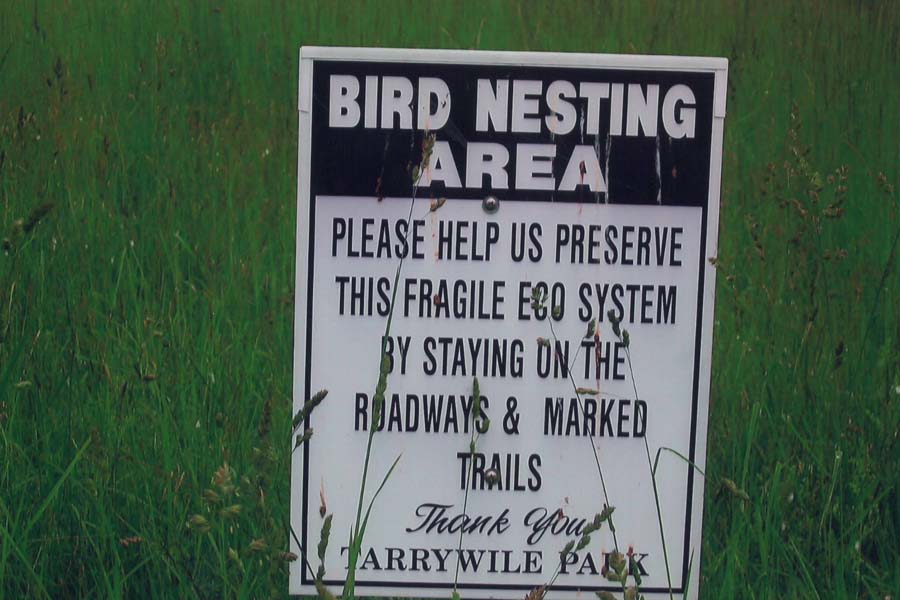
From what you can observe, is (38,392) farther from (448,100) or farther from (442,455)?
(448,100)

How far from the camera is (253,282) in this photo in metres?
2.91

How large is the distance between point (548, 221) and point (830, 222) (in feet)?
6.36

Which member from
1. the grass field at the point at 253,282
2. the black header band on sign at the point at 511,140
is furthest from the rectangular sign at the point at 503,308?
the grass field at the point at 253,282

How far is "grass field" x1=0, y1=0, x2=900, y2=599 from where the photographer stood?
2062 millimetres

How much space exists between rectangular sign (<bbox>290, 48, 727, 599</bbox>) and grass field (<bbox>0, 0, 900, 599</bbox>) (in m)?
0.15

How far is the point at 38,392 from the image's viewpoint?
92.4 inches

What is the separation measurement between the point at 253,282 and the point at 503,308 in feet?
4.29

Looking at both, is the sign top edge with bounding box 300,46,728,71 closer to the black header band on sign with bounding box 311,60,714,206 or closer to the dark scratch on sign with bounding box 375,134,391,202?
the black header band on sign with bounding box 311,60,714,206

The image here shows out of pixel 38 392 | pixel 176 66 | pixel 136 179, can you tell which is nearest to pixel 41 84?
pixel 176 66

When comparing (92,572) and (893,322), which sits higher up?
(893,322)

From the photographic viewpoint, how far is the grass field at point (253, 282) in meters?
2.06

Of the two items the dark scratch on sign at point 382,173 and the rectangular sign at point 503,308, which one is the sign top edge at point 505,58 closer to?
the rectangular sign at point 503,308

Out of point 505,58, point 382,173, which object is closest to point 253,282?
point 382,173

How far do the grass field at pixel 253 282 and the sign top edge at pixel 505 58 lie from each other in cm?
51
